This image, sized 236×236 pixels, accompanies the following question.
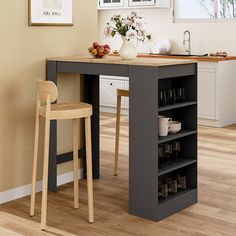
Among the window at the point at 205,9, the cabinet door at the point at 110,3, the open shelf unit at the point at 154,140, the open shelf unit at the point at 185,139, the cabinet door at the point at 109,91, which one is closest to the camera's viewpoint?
the open shelf unit at the point at 154,140

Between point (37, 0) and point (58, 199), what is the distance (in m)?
1.48

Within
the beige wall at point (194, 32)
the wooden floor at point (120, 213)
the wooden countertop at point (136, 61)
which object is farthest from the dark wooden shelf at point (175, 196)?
the beige wall at point (194, 32)

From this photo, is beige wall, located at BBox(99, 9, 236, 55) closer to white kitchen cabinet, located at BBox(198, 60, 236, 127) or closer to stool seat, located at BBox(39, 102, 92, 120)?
white kitchen cabinet, located at BBox(198, 60, 236, 127)

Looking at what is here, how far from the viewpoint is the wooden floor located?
309cm

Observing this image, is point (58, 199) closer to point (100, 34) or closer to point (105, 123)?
point (105, 123)

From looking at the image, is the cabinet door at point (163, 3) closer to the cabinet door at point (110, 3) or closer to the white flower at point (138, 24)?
the cabinet door at point (110, 3)

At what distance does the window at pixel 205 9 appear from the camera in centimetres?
714

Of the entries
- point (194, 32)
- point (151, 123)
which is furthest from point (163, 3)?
point (151, 123)

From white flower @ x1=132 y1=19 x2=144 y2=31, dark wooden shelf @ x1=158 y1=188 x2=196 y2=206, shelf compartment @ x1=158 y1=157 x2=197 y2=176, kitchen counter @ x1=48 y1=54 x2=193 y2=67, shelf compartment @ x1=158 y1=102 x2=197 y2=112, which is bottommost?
dark wooden shelf @ x1=158 y1=188 x2=196 y2=206

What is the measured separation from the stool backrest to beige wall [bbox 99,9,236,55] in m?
4.31

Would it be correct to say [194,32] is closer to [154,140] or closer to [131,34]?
[131,34]

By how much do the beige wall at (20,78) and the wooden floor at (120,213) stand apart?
0.29 m

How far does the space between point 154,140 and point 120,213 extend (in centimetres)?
59

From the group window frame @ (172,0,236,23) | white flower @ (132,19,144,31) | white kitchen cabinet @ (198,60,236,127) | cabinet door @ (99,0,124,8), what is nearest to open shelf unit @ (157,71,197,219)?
white flower @ (132,19,144,31)
